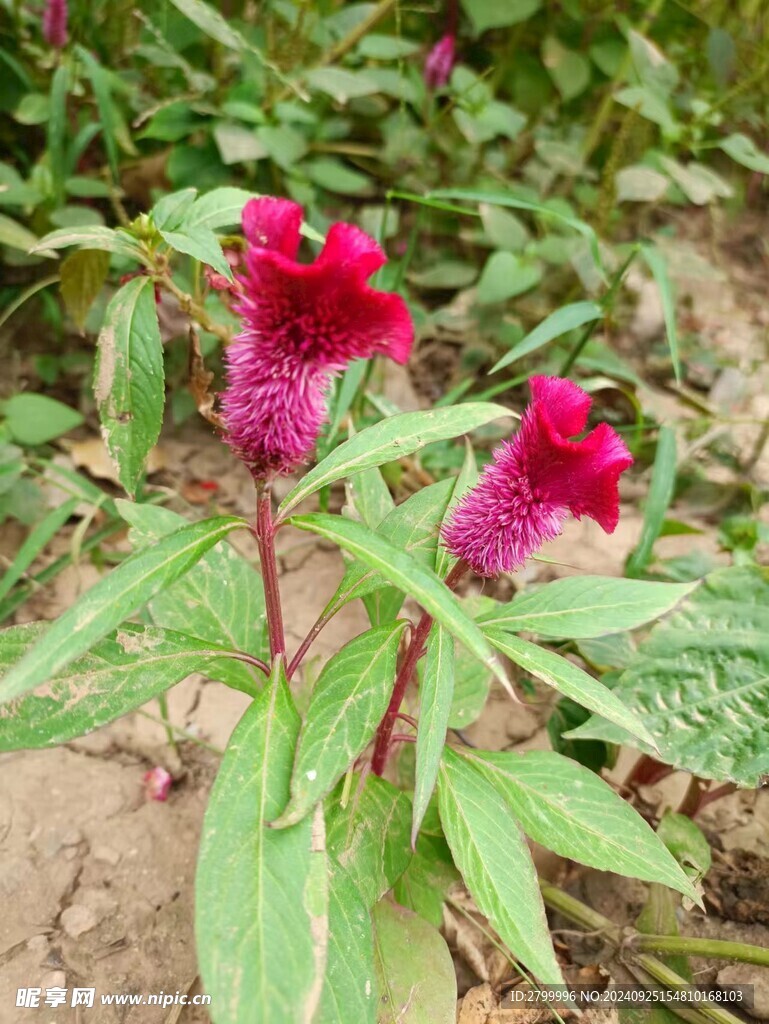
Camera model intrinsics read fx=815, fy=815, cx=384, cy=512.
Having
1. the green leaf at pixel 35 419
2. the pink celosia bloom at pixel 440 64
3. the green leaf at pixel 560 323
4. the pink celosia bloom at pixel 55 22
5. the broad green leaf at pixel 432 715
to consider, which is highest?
the pink celosia bloom at pixel 440 64

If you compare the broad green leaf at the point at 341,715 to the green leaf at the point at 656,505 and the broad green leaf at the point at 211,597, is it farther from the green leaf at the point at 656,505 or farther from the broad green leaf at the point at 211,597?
the green leaf at the point at 656,505

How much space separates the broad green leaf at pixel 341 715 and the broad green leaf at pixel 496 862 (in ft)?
0.74

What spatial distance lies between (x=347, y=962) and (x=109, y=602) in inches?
23.2

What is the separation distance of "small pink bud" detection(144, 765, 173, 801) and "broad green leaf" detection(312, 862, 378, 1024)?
2.07 feet

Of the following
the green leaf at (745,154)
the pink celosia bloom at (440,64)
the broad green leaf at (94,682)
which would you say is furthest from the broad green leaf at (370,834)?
the pink celosia bloom at (440,64)

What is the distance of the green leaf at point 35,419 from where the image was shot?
6.53ft

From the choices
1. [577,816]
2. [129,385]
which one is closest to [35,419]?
[129,385]

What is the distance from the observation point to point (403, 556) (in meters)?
0.95

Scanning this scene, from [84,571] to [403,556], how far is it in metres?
1.42

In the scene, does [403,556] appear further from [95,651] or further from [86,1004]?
[86,1004]

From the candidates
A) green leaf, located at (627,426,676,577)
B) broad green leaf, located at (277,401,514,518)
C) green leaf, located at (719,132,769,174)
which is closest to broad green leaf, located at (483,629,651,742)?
broad green leaf, located at (277,401,514,518)

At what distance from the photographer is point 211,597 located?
144 centimetres

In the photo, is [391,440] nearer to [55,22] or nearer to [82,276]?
[82,276]

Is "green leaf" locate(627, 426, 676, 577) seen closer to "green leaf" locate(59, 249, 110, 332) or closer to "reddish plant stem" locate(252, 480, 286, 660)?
"reddish plant stem" locate(252, 480, 286, 660)
